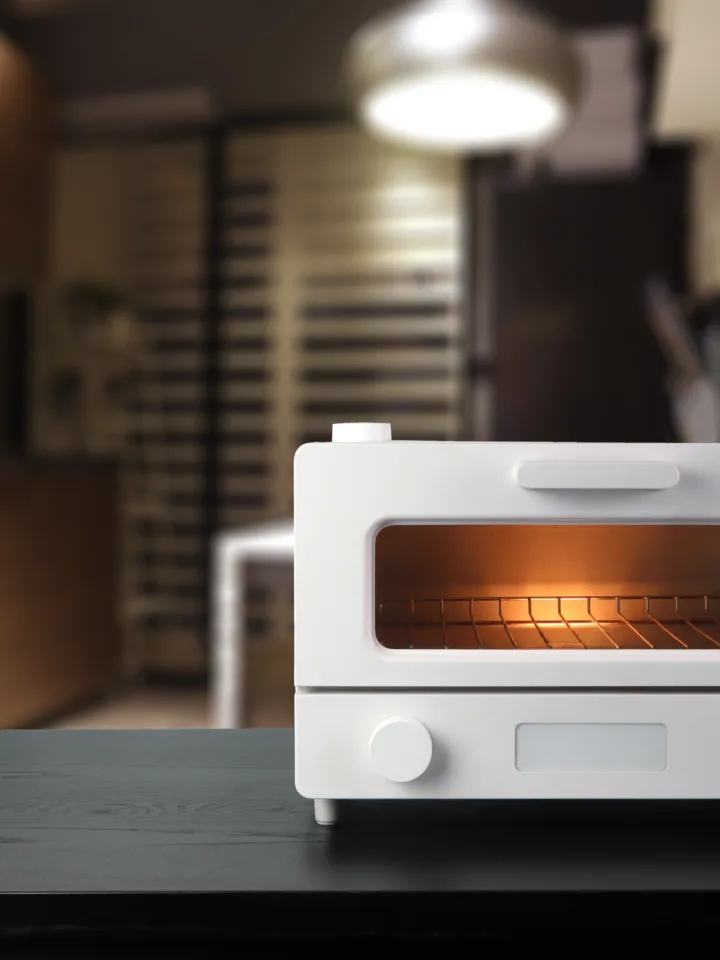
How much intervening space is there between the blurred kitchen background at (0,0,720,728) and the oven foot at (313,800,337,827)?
276cm

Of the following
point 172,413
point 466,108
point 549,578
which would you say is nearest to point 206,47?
point 172,413

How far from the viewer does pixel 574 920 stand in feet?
1.63

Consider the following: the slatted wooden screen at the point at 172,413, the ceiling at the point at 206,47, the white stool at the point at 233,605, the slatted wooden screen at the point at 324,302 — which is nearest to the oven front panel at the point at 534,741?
the white stool at the point at 233,605

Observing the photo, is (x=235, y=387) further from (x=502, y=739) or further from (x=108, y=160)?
(x=502, y=739)

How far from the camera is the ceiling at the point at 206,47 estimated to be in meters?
3.79

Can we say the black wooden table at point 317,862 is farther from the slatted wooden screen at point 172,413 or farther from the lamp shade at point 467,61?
the slatted wooden screen at point 172,413

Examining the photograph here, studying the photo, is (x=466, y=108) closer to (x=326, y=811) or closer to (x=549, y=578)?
(x=549, y=578)

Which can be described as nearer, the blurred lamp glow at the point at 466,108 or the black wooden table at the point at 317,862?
the black wooden table at the point at 317,862

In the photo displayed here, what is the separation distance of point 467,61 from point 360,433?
1611 mm

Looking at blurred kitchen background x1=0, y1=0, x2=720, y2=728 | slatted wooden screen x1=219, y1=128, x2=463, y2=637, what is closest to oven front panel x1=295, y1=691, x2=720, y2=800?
blurred kitchen background x1=0, y1=0, x2=720, y2=728

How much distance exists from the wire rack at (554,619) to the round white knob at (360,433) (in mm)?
125

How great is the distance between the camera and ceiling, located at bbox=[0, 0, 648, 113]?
379 cm

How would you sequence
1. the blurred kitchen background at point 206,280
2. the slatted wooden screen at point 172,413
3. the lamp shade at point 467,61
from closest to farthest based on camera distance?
the lamp shade at point 467,61
the blurred kitchen background at point 206,280
the slatted wooden screen at point 172,413

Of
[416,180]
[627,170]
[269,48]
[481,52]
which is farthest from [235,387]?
[481,52]
